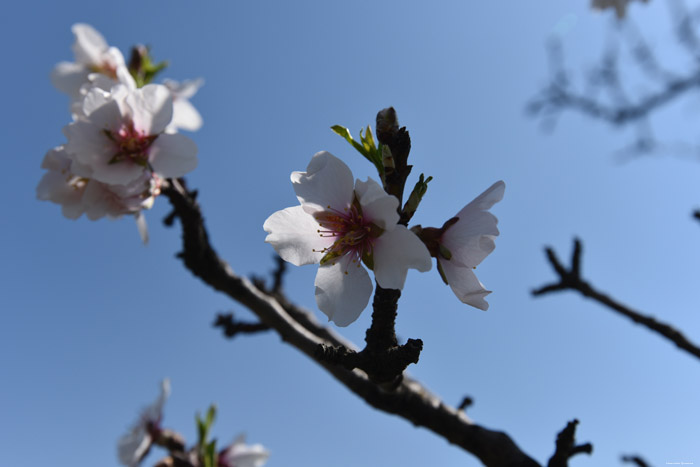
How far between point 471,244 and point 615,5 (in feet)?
9.24

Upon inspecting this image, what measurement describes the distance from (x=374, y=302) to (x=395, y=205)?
28cm

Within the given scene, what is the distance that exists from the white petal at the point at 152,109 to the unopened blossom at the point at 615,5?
2766mm

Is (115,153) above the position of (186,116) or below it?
below

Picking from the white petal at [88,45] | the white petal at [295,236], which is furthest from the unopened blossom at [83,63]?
the white petal at [295,236]

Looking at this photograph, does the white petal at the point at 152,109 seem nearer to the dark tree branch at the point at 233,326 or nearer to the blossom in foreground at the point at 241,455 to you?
the dark tree branch at the point at 233,326

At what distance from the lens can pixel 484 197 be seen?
1.09 metres

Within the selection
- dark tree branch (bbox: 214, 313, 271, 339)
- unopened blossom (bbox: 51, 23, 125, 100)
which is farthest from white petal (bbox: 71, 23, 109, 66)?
dark tree branch (bbox: 214, 313, 271, 339)

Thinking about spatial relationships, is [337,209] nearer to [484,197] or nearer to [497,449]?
[484,197]

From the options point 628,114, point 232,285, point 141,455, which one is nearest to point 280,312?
point 232,285

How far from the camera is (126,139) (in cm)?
177

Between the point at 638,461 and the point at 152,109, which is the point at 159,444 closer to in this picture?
the point at 152,109

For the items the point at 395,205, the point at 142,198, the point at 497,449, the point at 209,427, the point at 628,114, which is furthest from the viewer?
the point at 628,114

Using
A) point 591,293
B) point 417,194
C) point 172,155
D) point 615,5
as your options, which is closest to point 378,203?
point 417,194

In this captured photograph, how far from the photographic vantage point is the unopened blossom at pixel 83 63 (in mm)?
2295
